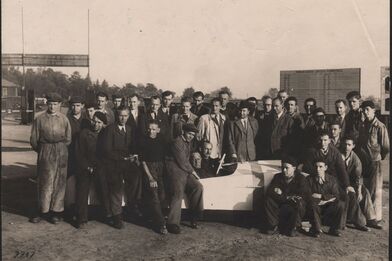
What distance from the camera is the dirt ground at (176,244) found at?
4.21m

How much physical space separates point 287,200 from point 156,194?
174cm

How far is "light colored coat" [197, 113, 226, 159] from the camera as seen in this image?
240 inches

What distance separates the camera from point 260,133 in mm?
6391

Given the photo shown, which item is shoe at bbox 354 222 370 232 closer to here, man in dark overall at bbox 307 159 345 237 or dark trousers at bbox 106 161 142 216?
man in dark overall at bbox 307 159 345 237

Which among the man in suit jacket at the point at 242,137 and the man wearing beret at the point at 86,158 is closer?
the man wearing beret at the point at 86,158

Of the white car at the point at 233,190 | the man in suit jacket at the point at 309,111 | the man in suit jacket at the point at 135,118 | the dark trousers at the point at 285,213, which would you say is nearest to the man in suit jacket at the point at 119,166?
the man in suit jacket at the point at 135,118

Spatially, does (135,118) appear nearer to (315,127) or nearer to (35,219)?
(35,219)

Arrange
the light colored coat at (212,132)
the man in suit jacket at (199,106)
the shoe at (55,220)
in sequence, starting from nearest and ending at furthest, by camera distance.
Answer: the shoe at (55,220) → the light colored coat at (212,132) → the man in suit jacket at (199,106)

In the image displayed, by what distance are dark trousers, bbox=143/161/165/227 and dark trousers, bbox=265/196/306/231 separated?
1.41 m

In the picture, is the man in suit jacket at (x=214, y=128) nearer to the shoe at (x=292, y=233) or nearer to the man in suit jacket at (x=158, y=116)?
the man in suit jacket at (x=158, y=116)

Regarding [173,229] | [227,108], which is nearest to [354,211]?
[173,229]

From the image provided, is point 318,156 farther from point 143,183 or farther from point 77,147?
point 77,147

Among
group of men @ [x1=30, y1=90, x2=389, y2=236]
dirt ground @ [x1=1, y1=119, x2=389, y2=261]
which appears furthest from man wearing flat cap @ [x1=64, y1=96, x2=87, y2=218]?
dirt ground @ [x1=1, y1=119, x2=389, y2=261]

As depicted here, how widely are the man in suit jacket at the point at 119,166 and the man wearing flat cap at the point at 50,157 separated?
2.24ft
